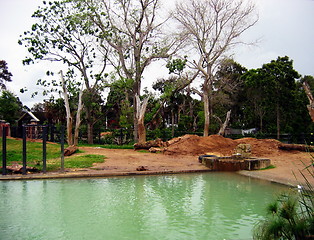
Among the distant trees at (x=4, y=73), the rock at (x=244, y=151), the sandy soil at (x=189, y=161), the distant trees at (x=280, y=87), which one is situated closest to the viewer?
the sandy soil at (x=189, y=161)

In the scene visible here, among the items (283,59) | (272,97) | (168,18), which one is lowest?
(272,97)

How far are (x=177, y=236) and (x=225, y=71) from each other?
106 feet

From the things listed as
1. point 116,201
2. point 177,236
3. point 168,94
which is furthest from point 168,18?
point 177,236

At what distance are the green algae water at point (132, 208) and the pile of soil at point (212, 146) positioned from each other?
706cm

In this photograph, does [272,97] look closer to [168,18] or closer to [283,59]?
[283,59]

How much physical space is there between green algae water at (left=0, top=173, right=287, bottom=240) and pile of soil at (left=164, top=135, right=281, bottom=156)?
23.2 ft

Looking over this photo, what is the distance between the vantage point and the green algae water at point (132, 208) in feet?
17.5

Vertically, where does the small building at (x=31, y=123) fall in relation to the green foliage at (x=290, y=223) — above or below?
above

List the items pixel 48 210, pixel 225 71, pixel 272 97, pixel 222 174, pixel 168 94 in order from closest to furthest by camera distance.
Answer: pixel 48 210 < pixel 222 174 < pixel 168 94 < pixel 272 97 < pixel 225 71

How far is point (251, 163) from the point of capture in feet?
41.1

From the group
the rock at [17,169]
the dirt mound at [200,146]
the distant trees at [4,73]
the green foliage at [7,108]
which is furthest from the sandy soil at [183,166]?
the distant trees at [4,73]

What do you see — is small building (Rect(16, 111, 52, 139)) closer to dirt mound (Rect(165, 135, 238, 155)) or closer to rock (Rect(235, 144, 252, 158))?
dirt mound (Rect(165, 135, 238, 155))

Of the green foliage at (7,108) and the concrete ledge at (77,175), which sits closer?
the concrete ledge at (77,175)

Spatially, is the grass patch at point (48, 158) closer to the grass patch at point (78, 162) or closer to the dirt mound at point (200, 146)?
the grass patch at point (78, 162)
